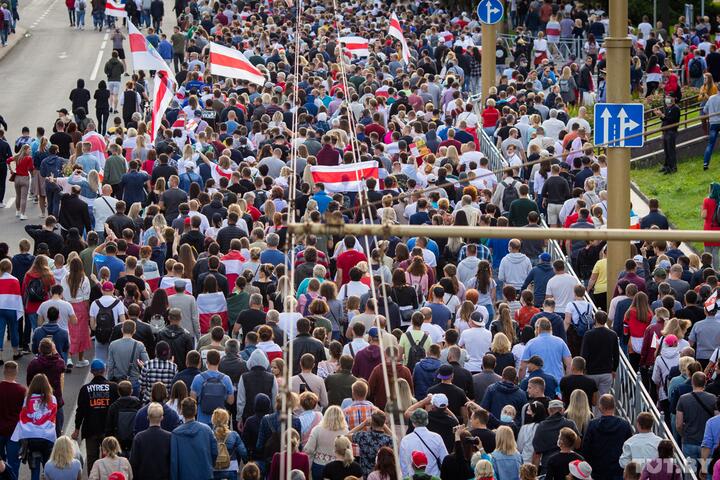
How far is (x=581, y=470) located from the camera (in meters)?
12.4

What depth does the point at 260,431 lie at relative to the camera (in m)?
13.4

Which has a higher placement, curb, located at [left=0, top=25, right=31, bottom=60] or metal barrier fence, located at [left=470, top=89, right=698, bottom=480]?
curb, located at [left=0, top=25, right=31, bottom=60]

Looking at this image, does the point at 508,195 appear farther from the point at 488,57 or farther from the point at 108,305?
the point at 488,57

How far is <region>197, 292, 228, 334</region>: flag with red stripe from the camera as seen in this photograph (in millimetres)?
16828

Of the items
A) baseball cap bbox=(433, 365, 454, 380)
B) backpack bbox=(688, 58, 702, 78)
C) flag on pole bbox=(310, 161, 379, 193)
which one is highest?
flag on pole bbox=(310, 161, 379, 193)

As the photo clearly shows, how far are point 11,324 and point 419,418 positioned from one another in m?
6.89

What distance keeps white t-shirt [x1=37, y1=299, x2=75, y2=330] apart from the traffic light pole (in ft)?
21.6

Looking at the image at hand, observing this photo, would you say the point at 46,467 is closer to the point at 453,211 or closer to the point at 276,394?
the point at 276,394

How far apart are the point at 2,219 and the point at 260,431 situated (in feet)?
Result: 44.3

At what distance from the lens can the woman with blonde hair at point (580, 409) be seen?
44.2 feet

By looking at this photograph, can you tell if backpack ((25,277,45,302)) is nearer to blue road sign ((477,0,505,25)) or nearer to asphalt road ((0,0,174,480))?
asphalt road ((0,0,174,480))

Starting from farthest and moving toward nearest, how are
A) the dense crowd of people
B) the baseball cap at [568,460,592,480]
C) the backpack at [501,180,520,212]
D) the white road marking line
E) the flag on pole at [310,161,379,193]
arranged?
the white road marking line, the backpack at [501,180,520,212], the flag on pole at [310,161,379,193], the dense crowd of people, the baseball cap at [568,460,592,480]

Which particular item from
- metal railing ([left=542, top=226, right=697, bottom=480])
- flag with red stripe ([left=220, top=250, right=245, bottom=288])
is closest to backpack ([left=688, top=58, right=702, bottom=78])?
metal railing ([left=542, top=226, right=697, bottom=480])

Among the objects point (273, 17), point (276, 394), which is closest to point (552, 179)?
point (276, 394)
